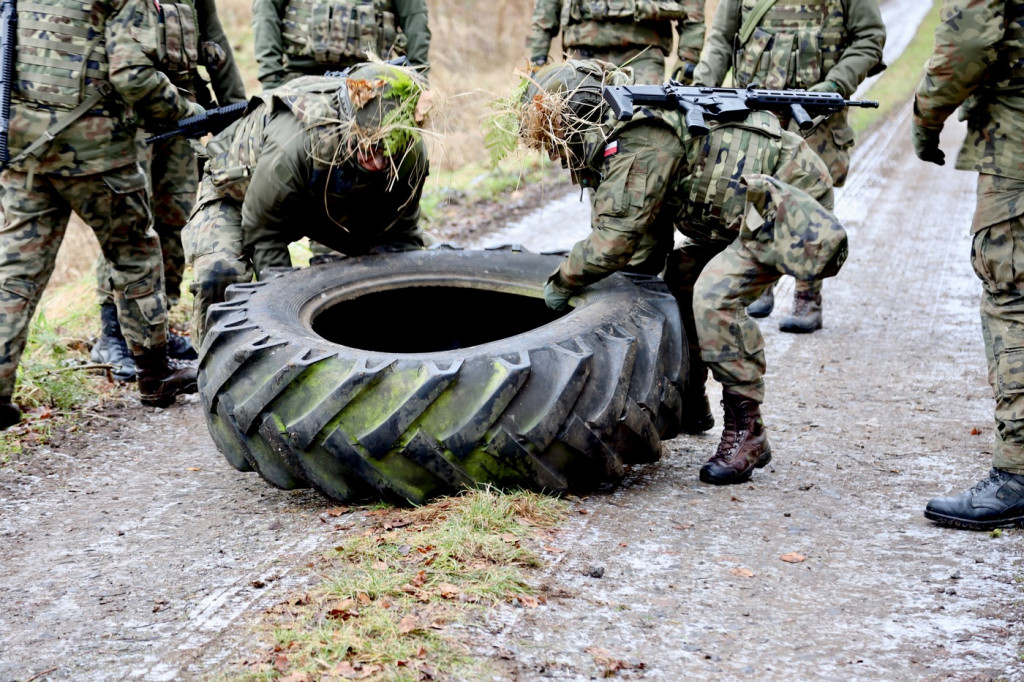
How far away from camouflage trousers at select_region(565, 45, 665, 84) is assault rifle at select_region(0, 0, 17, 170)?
14.0 feet

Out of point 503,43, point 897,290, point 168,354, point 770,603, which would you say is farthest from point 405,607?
point 503,43

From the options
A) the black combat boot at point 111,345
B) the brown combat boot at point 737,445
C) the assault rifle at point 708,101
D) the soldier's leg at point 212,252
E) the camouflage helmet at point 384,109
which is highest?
the assault rifle at point 708,101

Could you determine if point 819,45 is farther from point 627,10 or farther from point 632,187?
point 632,187

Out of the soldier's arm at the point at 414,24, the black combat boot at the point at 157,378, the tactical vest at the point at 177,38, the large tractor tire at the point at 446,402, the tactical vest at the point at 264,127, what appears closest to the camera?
the large tractor tire at the point at 446,402

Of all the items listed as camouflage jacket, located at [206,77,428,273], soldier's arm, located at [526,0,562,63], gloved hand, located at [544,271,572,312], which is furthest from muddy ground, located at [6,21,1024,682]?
soldier's arm, located at [526,0,562,63]

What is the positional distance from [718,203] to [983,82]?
3.49 feet

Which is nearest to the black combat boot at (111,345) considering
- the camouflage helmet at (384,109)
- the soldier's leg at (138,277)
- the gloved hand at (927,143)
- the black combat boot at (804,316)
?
the soldier's leg at (138,277)

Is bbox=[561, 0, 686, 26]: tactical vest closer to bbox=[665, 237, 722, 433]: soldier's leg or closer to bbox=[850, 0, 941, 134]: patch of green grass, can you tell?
bbox=[665, 237, 722, 433]: soldier's leg

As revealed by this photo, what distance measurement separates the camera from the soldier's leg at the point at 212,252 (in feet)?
16.8

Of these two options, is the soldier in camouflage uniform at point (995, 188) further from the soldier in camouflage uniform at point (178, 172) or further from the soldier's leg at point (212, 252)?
the soldier in camouflage uniform at point (178, 172)

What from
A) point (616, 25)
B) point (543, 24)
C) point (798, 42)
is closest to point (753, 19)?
point (798, 42)

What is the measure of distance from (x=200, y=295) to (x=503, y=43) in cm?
1284

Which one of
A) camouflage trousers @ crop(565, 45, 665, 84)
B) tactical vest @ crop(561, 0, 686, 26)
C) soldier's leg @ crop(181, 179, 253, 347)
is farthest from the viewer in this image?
camouflage trousers @ crop(565, 45, 665, 84)

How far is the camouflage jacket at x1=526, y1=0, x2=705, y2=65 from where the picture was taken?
24.7 feet
